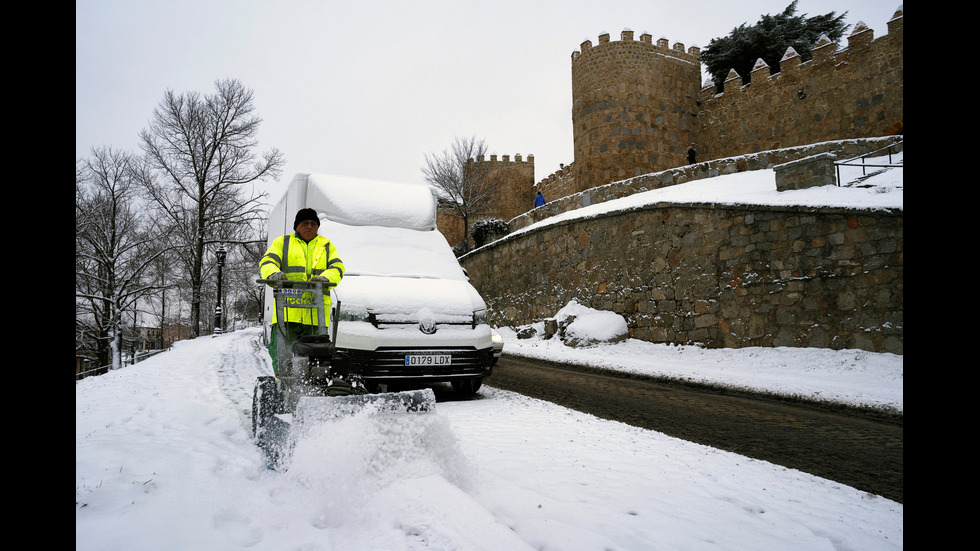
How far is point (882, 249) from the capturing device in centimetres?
829

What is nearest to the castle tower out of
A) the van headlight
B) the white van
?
the white van

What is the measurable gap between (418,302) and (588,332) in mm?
8237

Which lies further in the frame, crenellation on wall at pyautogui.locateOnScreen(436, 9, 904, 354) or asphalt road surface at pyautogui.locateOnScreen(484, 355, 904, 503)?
crenellation on wall at pyautogui.locateOnScreen(436, 9, 904, 354)

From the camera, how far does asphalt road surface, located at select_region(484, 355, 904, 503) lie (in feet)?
11.9

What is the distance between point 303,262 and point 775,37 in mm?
28764

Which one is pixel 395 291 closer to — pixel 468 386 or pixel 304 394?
pixel 468 386

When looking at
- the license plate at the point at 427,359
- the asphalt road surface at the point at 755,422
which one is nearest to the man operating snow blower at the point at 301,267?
the license plate at the point at 427,359

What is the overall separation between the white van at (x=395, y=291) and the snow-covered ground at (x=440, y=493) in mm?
1119

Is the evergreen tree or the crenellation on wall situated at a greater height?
the evergreen tree

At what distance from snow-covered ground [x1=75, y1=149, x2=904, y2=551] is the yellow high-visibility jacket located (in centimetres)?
111

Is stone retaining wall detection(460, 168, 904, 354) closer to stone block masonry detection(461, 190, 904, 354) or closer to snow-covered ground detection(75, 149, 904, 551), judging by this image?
stone block masonry detection(461, 190, 904, 354)
